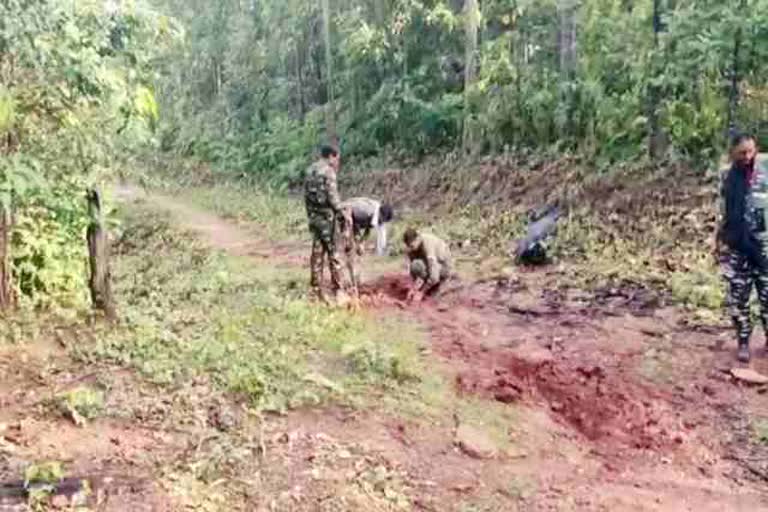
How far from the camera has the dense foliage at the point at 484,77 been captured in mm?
13430

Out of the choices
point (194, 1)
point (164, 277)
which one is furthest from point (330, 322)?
point (194, 1)

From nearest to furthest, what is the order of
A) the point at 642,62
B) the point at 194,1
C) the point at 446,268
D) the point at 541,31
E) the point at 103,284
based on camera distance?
the point at 103,284 < the point at 446,268 < the point at 642,62 < the point at 541,31 < the point at 194,1

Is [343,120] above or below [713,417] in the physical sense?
above

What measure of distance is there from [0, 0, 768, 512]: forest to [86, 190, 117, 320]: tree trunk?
2cm

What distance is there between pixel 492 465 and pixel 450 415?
759 millimetres

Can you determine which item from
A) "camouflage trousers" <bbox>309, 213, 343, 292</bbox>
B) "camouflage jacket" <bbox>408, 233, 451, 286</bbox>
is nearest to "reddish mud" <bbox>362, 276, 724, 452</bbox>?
"camouflage jacket" <bbox>408, 233, 451, 286</bbox>

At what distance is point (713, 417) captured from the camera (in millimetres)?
6301

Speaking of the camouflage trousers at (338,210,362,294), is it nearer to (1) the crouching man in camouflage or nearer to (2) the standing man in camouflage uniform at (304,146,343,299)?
(2) the standing man in camouflage uniform at (304,146,343,299)

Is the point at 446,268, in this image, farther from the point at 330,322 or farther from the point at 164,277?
the point at 164,277

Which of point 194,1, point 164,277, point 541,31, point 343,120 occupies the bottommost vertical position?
point 164,277

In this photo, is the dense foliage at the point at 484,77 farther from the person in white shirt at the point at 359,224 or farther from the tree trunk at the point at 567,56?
the person in white shirt at the point at 359,224

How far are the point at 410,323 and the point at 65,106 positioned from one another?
158 inches

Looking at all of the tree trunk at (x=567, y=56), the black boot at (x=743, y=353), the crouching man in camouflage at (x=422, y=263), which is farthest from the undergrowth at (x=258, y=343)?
the tree trunk at (x=567, y=56)

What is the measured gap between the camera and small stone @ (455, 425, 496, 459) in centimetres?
555
